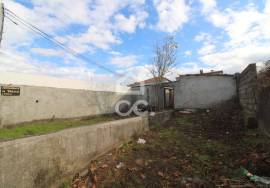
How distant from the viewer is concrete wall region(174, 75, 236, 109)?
13.9 meters

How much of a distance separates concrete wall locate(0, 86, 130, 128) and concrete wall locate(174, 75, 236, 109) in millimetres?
6028

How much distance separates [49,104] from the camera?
11891mm

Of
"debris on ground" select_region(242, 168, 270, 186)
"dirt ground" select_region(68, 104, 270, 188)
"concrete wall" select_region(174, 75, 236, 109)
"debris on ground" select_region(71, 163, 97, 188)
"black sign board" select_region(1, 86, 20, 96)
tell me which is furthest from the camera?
"concrete wall" select_region(174, 75, 236, 109)

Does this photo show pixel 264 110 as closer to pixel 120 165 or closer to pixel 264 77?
pixel 264 77

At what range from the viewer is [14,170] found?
2436 millimetres

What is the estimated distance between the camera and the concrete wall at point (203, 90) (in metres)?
13.9

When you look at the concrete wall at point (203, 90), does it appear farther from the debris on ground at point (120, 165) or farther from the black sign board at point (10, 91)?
the debris on ground at point (120, 165)

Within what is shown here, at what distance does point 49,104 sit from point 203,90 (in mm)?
9921

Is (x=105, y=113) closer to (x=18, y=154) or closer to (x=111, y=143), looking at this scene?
(x=111, y=143)

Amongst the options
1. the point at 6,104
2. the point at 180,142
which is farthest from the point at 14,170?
the point at 6,104

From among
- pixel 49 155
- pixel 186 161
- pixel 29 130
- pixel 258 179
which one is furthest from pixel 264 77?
pixel 29 130

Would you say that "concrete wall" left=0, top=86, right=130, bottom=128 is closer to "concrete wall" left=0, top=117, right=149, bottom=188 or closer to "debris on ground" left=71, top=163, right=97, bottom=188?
"concrete wall" left=0, top=117, right=149, bottom=188

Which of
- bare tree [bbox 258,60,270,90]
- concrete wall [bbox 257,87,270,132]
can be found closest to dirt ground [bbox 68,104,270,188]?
concrete wall [bbox 257,87,270,132]

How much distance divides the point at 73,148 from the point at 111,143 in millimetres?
1548
